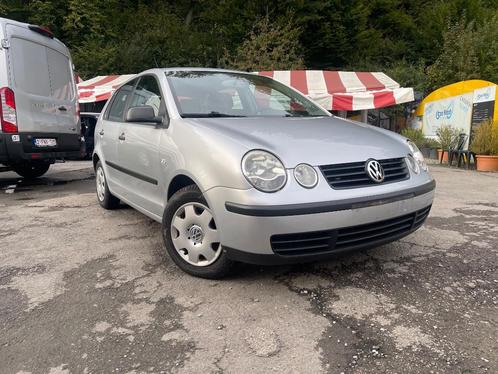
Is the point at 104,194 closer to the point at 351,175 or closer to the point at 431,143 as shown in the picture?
the point at 351,175

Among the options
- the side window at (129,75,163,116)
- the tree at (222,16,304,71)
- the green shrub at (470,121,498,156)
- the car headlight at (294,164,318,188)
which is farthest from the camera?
the tree at (222,16,304,71)

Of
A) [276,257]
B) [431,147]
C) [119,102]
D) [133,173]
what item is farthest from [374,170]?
[431,147]

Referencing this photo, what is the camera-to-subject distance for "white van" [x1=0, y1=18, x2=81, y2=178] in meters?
6.14

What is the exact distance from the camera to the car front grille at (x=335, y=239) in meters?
2.65

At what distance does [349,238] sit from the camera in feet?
9.10

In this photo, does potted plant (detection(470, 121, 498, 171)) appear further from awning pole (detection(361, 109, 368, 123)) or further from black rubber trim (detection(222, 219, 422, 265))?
black rubber trim (detection(222, 219, 422, 265))

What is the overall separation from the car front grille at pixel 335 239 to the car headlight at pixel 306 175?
0.30m

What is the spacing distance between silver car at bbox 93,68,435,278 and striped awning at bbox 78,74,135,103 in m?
11.8

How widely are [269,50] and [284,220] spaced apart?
18.8 meters

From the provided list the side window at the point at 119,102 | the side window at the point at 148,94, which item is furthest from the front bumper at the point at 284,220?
the side window at the point at 119,102

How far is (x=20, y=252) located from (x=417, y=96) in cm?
1618

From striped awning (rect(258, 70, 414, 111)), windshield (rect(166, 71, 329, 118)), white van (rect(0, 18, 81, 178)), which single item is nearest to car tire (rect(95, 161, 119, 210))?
white van (rect(0, 18, 81, 178))

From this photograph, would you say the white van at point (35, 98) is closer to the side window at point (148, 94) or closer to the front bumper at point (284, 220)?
the side window at point (148, 94)

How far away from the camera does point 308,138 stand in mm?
3021
